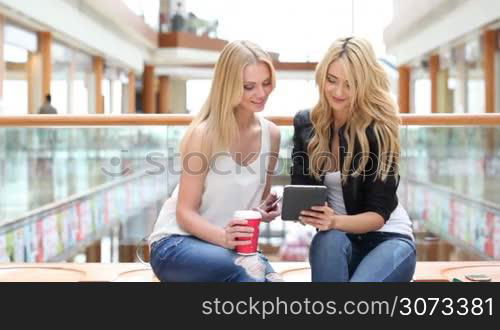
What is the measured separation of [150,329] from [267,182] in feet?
1.77

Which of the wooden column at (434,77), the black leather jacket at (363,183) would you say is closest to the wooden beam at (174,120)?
the black leather jacket at (363,183)

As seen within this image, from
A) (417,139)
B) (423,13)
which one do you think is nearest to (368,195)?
(417,139)

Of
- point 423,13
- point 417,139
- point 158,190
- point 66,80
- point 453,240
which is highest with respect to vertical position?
point 423,13

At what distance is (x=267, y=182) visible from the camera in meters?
1.90

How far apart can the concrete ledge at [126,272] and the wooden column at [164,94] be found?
2063cm

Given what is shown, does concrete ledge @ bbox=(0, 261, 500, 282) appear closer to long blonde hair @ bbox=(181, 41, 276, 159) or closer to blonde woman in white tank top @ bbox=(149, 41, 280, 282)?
blonde woman in white tank top @ bbox=(149, 41, 280, 282)

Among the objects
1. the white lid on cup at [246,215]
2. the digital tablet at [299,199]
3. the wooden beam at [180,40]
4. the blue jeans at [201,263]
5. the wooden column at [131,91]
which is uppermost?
the wooden beam at [180,40]

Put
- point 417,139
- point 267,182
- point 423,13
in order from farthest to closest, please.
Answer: point 423,13, point 417,139, point 267,182

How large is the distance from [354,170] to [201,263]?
0.44 metres

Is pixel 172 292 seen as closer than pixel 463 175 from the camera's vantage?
Yes

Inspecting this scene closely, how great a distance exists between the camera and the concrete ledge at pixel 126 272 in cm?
237

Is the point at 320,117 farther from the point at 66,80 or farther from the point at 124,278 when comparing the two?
the point at 66,80

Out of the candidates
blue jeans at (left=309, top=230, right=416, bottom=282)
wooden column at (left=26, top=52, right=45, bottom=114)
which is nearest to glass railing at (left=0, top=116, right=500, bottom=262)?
blue jeans at (left=309, top=230, right=416, bottom=282)

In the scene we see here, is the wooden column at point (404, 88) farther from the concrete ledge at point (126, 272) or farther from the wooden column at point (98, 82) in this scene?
the concrete ledge at point (126, 272)
